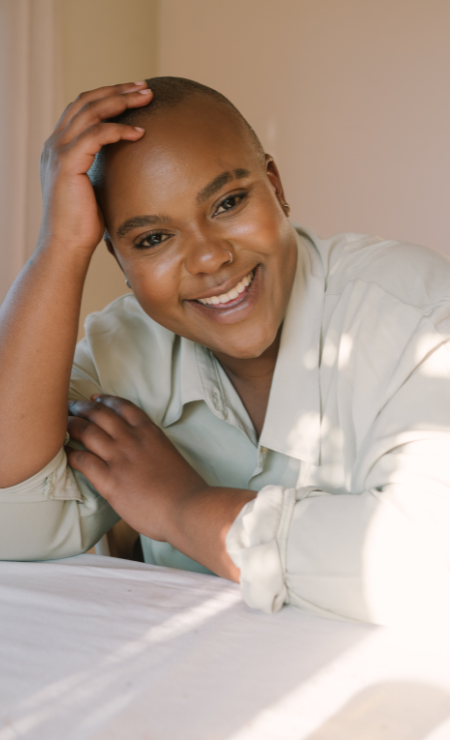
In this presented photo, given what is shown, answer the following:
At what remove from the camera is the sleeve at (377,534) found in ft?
2.28

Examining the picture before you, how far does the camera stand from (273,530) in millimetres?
757

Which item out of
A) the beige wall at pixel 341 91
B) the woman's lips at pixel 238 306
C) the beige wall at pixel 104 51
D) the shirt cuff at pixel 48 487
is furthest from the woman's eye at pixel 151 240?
the beige wall at pixel 341 91

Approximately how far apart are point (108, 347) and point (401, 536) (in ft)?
2.28

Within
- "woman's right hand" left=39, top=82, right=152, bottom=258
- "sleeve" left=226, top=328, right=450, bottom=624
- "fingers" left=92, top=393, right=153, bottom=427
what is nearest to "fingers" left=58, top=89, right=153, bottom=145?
"woman's right hand" left=39, top=82, right=152, bottom=258

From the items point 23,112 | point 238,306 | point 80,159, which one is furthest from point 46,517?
point 23,112

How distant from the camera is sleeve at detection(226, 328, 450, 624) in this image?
0.70 metres

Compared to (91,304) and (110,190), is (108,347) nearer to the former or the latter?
(110,190)

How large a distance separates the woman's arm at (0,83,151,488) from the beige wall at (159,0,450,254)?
6.41ft

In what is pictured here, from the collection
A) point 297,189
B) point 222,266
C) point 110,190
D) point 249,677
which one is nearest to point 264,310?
point 222,266

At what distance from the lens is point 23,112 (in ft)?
6.82

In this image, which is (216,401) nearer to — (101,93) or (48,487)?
(48,487)

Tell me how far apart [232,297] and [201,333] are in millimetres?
86

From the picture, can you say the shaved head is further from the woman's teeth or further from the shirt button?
the shirt button

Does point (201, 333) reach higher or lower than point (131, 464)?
higher
